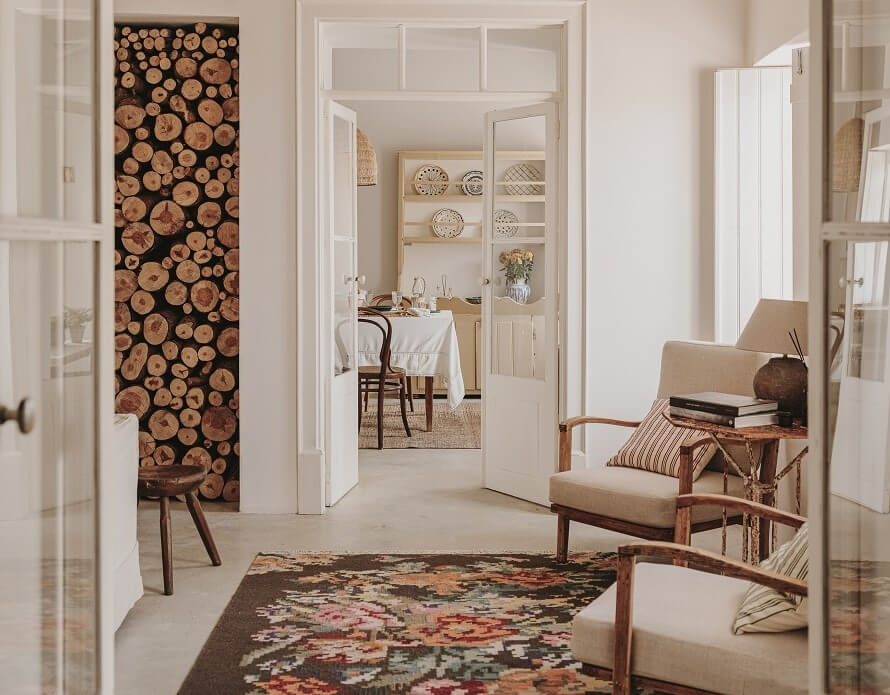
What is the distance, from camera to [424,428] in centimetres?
824

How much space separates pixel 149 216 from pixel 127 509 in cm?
236

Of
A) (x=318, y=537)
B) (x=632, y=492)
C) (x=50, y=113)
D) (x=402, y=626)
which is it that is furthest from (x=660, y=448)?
(x=50, y=113)

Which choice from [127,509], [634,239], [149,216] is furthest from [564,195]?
[127,509]

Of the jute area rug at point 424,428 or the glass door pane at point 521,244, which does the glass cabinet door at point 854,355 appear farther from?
the jute area rug at point 424,428

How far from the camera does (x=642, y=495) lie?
155 inches

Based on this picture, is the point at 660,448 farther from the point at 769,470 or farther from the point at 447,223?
the point at 447,223

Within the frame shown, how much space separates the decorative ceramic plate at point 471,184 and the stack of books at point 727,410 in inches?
259

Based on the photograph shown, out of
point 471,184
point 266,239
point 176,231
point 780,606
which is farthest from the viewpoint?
point 471,184

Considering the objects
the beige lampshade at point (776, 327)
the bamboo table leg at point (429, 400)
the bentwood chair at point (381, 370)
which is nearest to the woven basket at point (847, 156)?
the beige lampshade at point (776, 327)

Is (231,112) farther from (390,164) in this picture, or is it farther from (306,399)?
(390,164)

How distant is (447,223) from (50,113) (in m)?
8.75

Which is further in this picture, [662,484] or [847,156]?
[662,484]

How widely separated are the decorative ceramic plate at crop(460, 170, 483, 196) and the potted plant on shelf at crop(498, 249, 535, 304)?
471 cm

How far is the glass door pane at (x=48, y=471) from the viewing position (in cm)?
155
